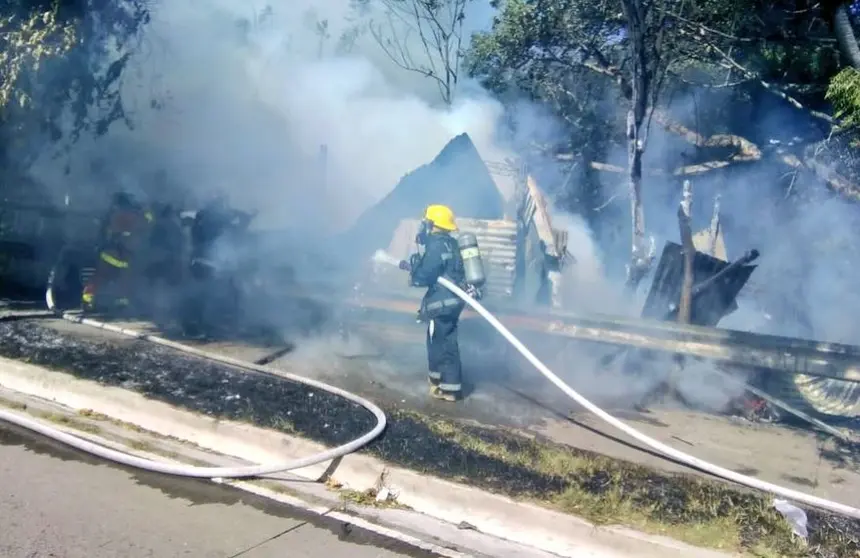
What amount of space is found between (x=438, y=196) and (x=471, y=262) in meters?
4.30

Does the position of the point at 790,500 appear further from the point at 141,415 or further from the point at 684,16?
the point at 684,16

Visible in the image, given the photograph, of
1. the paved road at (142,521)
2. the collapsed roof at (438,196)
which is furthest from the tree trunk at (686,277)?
the paved road at (142,521)

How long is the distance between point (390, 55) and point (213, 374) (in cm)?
2111

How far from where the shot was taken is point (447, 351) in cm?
605

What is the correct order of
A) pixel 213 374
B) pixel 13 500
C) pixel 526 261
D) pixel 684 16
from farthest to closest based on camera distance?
pixel 684 16 → pixel 526 261 → pixel 213 374 → pixel 13 500

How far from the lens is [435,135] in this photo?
15953 millimetres

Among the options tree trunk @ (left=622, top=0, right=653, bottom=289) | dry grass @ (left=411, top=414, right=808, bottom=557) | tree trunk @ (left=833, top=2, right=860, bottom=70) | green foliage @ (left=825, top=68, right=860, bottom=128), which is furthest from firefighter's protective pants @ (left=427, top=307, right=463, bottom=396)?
tree trunk @ (left=622, top=0, right=653, bottom=289)

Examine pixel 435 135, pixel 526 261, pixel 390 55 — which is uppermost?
pixel 390 55

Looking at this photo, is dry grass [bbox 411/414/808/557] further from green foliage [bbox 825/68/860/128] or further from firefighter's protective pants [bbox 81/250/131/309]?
firefighter's protective pants [bbox 81/250/131/309]

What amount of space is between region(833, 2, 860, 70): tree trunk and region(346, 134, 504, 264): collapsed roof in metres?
4.85

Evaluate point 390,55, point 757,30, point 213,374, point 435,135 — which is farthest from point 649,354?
point 390,55

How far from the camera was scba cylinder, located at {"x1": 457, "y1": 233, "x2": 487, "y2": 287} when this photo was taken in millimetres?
6055

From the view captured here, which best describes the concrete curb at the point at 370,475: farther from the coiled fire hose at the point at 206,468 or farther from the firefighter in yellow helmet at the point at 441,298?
the firefighter in yellow helmet at the point at 441,298

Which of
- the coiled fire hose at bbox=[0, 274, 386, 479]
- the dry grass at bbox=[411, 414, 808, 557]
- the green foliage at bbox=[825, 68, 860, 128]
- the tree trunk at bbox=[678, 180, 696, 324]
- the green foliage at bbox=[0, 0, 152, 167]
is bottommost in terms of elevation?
the dry grass at bbox=[411, 414, 808, 557]
